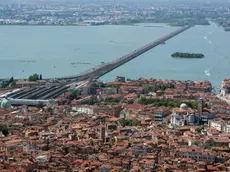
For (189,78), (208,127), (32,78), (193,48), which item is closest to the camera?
(208,127)

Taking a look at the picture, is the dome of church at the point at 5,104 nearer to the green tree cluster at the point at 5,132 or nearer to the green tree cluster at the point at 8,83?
the green tree cluster at the point at 5,132

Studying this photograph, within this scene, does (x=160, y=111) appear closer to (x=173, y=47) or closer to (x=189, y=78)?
(x=189, y=78)

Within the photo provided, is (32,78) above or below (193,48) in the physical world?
below

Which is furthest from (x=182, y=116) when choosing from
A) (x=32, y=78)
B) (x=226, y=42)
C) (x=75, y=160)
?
(x=226, y=42)

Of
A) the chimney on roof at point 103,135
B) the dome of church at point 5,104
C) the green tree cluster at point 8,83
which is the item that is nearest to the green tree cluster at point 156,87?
the green tree cluster at point 8,83

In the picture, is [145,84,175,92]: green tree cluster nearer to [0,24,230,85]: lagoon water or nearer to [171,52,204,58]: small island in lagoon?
[0,24,230,85]: lagoon water

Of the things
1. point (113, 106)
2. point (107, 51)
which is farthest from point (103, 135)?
point (107, 51)
